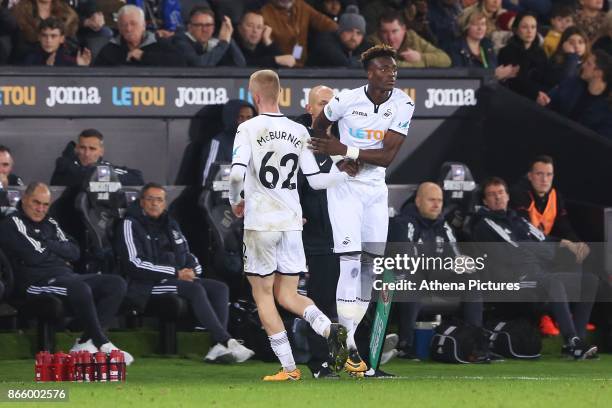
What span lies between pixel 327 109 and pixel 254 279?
1.41 metres

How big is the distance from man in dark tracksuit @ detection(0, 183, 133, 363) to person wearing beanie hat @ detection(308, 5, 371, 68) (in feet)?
13.2

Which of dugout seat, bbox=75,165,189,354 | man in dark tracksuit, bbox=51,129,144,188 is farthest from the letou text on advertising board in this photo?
dugout seat, bbox=75,165,189,354

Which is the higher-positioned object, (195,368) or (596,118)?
(596,118)

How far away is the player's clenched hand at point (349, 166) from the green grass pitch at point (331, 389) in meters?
1.44

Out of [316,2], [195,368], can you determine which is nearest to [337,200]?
[195,368]

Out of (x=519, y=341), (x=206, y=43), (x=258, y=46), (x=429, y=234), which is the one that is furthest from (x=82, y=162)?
(x=519, y=341)

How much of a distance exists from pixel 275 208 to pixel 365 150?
903mm

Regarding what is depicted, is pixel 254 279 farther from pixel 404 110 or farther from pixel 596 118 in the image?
pixel 596 118

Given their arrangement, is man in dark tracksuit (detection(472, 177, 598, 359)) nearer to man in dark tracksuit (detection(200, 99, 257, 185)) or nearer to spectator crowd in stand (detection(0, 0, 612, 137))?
spectator crowd in stand (detection(0, 0, 612, 137))

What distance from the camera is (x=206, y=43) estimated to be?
1602cm

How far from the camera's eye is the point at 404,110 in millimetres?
11461

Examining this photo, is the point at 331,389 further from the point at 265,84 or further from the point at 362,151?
the point at 265,84

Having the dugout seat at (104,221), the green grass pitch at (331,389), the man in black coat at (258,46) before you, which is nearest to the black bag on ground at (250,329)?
the green grass pitch at (331,389)

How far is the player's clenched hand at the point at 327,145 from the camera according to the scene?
11016mm
